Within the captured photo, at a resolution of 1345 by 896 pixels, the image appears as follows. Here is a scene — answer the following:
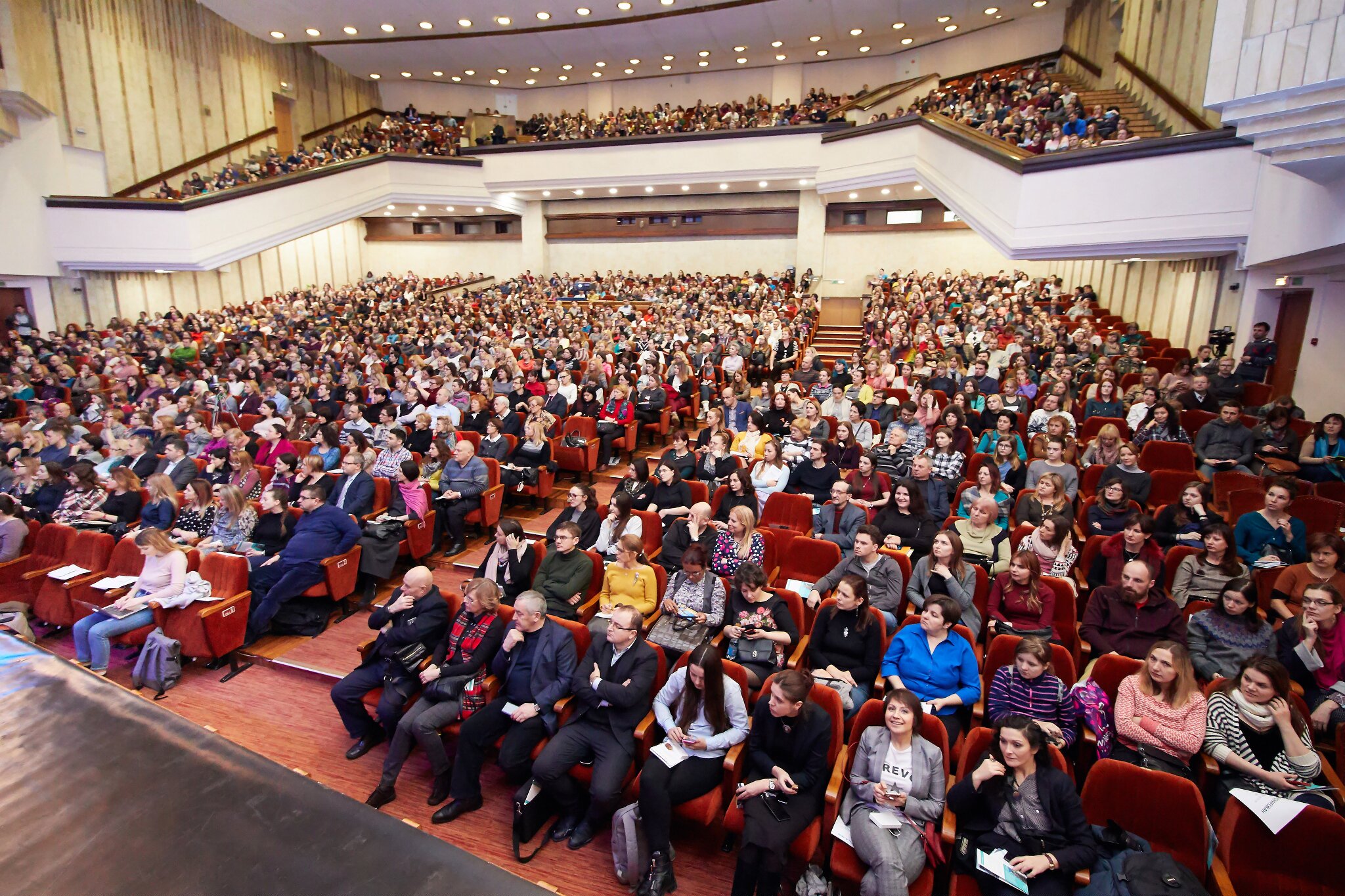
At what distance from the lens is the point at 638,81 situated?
19938mm

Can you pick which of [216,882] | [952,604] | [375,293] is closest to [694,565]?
[952,604]

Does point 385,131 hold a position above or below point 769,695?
above

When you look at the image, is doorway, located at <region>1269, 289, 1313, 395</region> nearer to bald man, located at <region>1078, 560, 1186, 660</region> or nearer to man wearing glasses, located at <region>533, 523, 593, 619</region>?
bald man, located at <region>1078, 560, 1186, 660</region>

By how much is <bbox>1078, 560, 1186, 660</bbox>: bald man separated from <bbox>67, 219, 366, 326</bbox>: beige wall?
17044 mm

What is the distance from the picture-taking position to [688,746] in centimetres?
279

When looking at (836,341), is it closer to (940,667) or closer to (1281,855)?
(940,667)

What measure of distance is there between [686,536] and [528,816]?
192 centimetres

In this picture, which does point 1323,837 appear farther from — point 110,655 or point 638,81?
point 638,81

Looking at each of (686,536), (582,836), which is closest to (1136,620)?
(686,536)

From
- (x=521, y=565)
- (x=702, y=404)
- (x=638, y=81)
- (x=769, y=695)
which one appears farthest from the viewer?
(x=638, y=81)

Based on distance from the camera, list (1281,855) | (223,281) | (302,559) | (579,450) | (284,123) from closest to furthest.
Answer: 1. (1281,855)
2. (302,559)
3. (579,450)
4. (223,281)
5. (284,123)

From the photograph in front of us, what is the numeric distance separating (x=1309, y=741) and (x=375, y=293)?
60.4 ft

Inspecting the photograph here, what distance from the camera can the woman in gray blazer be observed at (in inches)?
90.9

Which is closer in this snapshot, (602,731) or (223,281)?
(602,731)
